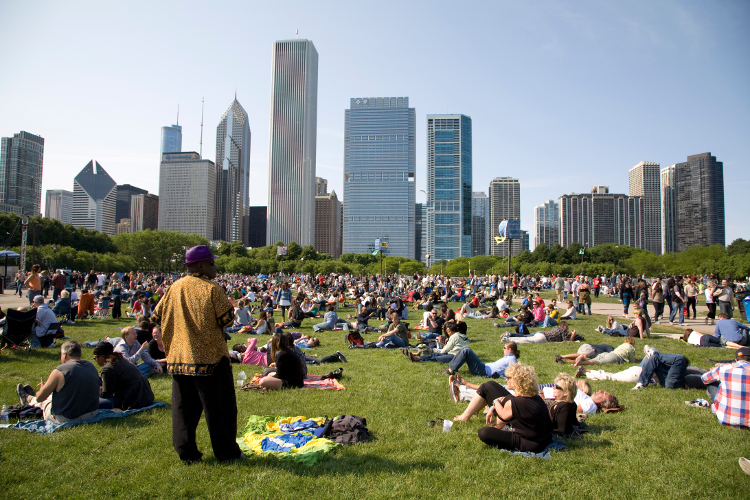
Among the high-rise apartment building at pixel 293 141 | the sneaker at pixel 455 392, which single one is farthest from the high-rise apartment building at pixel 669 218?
the sneaker at pixel 455 392

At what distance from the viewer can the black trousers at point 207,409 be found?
4.09 meters

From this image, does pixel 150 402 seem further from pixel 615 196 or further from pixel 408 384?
pixel 615 196

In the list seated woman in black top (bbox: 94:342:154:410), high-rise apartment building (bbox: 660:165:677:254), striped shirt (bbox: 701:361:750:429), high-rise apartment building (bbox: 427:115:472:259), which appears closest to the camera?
striped shirt (bbox: 701:361:750:429)

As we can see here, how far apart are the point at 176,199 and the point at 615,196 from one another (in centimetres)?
18921

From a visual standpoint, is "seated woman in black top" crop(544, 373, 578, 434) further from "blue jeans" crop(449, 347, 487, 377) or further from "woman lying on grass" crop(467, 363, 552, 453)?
"blue jeans" crop(449, 347, 487, 377)

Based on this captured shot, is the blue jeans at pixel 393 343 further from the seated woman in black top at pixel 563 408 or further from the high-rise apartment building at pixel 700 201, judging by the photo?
the high-rise apartment building at pixel 700 201

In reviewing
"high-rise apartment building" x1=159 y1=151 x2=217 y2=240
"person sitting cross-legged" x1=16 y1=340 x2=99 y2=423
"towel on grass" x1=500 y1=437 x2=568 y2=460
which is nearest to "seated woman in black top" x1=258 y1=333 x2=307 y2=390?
"person sitting cross-legged" x1=16 y1=340 x2=99 y2=423

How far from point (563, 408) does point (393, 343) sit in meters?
6.80

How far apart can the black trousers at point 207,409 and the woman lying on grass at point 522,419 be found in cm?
269

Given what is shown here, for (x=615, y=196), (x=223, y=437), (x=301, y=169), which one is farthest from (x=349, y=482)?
(x=615, y=196)

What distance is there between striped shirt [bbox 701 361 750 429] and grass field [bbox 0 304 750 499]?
0.90 ft

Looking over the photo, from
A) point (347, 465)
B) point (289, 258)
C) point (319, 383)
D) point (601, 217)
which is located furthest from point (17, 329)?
point (601, 217)

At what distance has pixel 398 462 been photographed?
172 inches

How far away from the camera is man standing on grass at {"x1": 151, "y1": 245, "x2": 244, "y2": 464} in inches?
158
